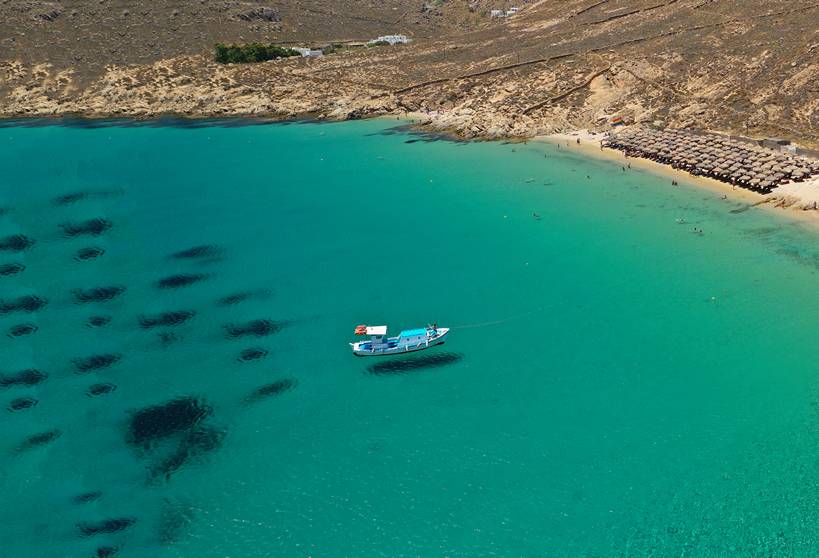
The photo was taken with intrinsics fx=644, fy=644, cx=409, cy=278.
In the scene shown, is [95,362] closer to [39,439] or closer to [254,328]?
[39,439]

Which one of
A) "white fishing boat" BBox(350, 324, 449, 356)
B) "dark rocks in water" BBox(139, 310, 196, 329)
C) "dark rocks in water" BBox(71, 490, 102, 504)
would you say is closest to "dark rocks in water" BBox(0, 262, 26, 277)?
"dark rocks in water" BBox(139, 310, 196, 329)

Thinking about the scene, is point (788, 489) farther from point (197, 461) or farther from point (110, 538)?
point (110, 538)

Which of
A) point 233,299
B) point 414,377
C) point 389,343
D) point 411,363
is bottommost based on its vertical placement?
point 414,377

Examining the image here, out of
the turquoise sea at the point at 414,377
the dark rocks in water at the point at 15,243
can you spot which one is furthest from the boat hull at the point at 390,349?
the dark rocks in water at the point at 15,243

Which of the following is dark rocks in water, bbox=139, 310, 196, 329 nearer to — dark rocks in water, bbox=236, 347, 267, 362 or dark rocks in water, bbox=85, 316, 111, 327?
dark rocks in water, bbox=85, 316, 111, 327

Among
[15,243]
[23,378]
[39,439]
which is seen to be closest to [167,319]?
[23,378]

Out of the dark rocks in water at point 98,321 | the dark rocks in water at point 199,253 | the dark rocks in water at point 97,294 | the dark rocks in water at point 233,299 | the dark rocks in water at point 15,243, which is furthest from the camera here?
the dark rocks in water at point 15,243

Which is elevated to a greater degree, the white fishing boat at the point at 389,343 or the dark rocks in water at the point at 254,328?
the dark rocks in water at the point at 254,328

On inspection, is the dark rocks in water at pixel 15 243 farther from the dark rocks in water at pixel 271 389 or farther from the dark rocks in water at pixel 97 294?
the dark rocks in water at pixel 271 389
